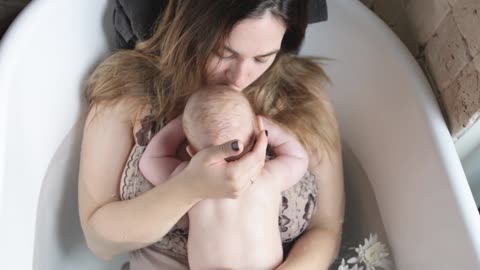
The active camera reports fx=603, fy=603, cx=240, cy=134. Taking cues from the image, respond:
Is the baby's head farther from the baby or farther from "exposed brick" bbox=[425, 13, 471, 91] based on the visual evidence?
"exposed brick" bbox=[425, 13, 471, 91]

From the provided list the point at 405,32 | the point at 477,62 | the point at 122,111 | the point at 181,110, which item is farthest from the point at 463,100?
the point at 122,111

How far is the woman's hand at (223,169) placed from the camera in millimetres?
1022

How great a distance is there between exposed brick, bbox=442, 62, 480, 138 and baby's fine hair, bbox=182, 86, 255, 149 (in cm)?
42

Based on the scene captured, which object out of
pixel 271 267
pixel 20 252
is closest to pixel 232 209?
pixel 271 267

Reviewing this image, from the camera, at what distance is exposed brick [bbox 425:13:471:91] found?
3.95 feet

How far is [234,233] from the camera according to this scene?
1144mm

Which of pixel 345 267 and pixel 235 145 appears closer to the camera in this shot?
pixel 235 145

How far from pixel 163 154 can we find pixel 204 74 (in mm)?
190

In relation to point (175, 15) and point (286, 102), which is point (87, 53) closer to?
point (175, 15)

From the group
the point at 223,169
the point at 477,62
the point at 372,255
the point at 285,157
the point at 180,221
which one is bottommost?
the point at 372,255

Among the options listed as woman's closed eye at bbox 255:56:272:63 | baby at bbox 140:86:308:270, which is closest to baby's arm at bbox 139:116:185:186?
baby at bbox 140:86:308:270

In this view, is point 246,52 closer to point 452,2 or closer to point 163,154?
point 163,154

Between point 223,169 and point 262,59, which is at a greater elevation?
point 262,59

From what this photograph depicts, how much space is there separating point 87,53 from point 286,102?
0.47 meters
